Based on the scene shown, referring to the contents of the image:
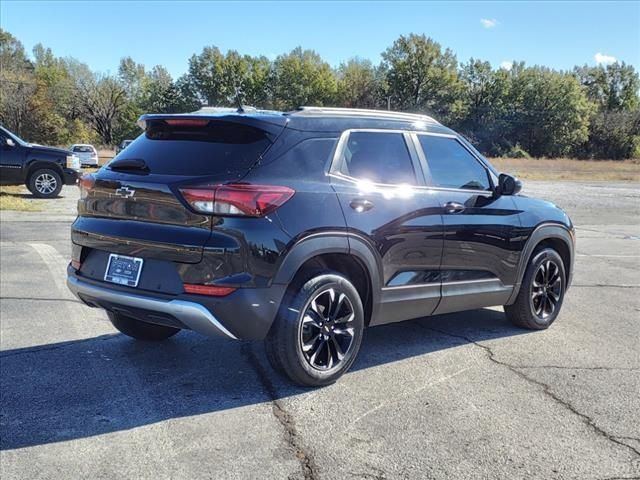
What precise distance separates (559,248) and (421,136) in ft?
6.92

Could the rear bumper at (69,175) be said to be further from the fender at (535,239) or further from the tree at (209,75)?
the tree at (209,75)

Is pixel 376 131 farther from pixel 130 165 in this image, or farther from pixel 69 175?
pixel 69 175

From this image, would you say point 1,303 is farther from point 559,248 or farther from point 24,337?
point 559,248

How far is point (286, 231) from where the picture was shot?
3.74m

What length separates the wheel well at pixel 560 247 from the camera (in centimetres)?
578

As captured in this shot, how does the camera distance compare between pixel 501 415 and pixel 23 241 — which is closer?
pixel 501 415

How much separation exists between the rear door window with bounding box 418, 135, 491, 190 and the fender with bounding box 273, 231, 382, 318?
0.98 metres

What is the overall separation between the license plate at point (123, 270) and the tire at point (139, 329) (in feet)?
3.22

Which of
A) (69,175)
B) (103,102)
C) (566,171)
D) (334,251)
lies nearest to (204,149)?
(334,251)

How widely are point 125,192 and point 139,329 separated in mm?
1485

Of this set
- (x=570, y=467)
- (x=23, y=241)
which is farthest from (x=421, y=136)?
(x=23, y=241)

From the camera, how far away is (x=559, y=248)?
5.98 metres

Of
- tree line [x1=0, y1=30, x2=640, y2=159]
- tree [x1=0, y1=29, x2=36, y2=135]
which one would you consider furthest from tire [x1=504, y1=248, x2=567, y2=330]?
tree line [x1=0, y1=30, x2=640, y2=159]

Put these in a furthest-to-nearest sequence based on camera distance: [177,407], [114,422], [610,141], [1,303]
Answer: [610,141] < [1,303] < [177,407] < [114,422]
